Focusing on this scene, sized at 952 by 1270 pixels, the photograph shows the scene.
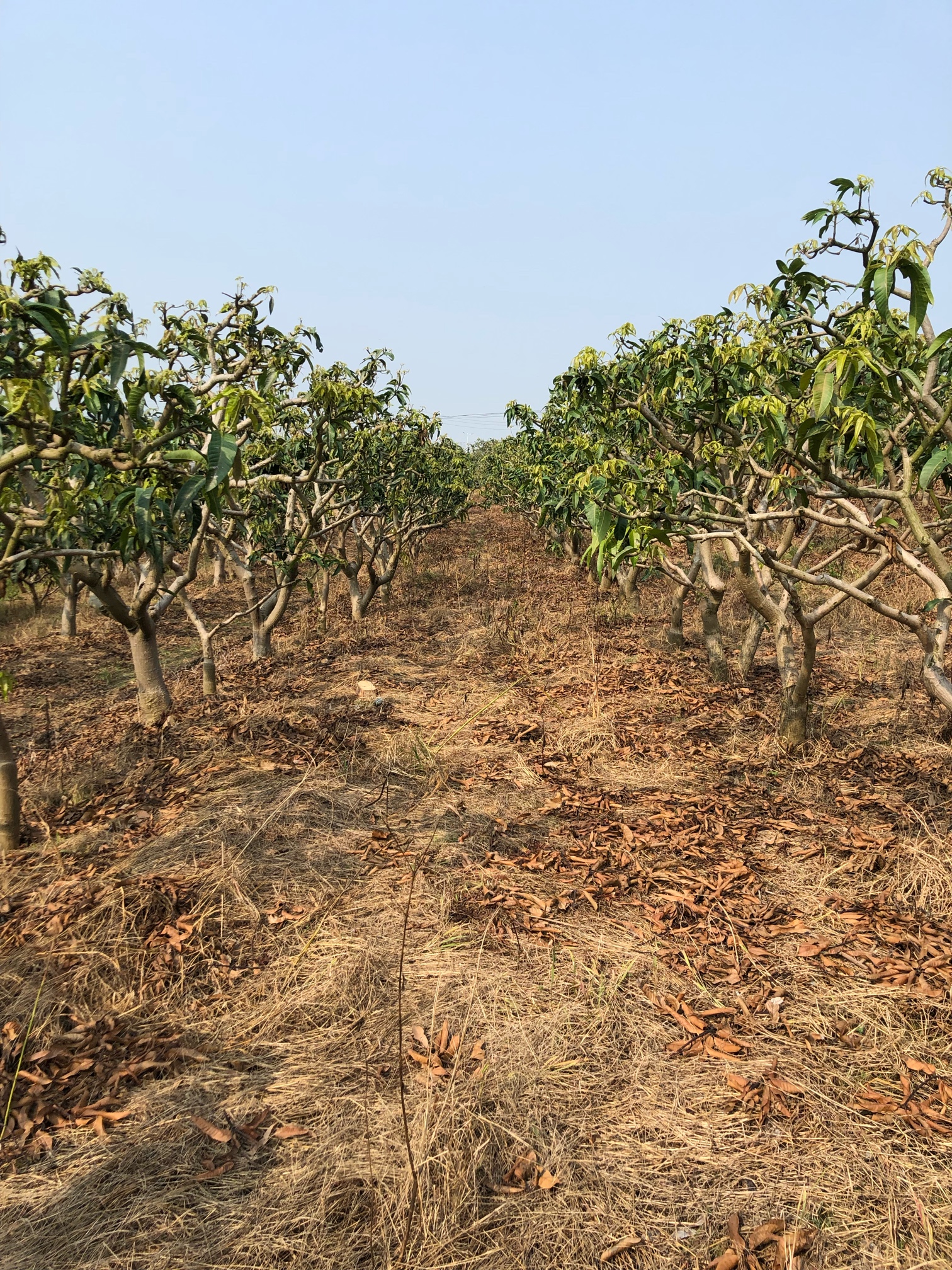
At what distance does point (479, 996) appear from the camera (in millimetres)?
3244

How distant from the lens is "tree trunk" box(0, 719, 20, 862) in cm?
445

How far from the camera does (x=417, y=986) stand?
3344 millimetres

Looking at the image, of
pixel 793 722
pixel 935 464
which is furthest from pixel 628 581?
pixel 935 464

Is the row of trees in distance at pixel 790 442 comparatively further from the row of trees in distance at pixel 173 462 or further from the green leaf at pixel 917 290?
the row of trees in distance at pixel 173 462

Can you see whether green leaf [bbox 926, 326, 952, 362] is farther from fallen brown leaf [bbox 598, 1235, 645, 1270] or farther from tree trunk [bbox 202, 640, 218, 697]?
tree trunk [bbox 202, 640, 218, 697]

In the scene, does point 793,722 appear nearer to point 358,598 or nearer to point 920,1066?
point 920,1066

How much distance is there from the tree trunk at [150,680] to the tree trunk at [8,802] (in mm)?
2149

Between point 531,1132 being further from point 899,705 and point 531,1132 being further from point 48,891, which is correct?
point 899,705

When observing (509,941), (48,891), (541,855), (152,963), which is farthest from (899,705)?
(48,891)

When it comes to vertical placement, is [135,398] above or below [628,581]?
above

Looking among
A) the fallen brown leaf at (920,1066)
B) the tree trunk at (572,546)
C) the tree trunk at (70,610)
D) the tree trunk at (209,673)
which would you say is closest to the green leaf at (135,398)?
the fallen brown leaf at (920,1066)

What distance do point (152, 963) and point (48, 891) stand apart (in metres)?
0.92

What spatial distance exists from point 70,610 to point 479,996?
11.7 m

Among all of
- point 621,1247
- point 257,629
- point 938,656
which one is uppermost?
point 257,629
